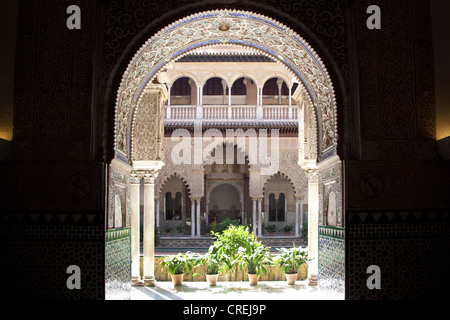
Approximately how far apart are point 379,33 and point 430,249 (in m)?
1.98

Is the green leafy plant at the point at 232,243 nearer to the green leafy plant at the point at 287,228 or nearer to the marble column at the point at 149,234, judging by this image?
the marble column at the point at 149,234

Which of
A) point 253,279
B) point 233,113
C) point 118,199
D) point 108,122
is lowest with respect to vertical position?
point 253,279

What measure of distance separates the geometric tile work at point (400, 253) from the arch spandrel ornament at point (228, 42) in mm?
879

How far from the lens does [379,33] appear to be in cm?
411

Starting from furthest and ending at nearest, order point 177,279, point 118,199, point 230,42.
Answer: point 177,279 → point 230,42 → point 118,199

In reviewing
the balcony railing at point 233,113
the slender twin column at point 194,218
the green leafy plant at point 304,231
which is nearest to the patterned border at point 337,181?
A: the green leafy plant at point 304,231

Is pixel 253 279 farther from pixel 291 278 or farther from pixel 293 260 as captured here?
pixel 293 260

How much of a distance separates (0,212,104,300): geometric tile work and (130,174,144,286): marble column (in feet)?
12.1

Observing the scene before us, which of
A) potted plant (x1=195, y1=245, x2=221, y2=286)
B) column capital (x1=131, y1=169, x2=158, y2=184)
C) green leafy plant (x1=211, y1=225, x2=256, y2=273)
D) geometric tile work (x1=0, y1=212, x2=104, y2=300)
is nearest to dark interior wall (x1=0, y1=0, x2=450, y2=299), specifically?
geometric tile work (x1=0, y1=212, x2=104, y2=300)

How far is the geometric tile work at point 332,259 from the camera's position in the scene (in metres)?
4.07

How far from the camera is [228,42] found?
5426mm

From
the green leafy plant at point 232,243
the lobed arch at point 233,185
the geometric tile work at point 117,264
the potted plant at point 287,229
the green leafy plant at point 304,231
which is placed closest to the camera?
the geometric tile work at point 117,264

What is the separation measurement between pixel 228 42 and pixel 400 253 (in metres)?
3.07

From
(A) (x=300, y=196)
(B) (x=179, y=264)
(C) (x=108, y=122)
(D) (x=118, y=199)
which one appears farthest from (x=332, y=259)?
(A) (x=300, y=196)
